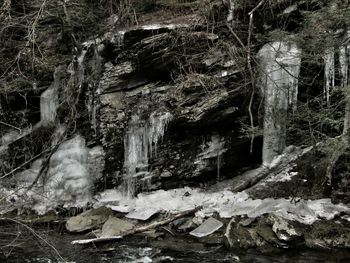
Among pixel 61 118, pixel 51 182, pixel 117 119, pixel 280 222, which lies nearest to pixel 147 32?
pixel 117 119

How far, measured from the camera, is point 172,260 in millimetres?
6195

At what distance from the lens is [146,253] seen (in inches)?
255

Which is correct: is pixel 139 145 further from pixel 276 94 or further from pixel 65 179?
pixel 276 94

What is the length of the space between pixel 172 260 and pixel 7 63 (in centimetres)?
593

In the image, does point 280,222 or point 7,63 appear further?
point 7,63

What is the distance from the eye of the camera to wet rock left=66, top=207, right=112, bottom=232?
24.6 feet

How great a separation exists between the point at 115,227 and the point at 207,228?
1.51m

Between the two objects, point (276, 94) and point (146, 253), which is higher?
point (276, 94)

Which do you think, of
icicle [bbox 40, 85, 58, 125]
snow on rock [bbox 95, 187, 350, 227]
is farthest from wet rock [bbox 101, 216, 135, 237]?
icicle [bbox 40, 85, 58, 125]

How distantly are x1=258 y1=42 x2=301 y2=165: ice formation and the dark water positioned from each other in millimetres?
2669

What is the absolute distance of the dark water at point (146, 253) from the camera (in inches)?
234

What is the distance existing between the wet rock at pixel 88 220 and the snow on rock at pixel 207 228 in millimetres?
1678

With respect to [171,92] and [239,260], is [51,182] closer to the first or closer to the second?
[171,92]

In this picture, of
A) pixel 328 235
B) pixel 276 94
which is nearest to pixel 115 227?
pixel 328 235
